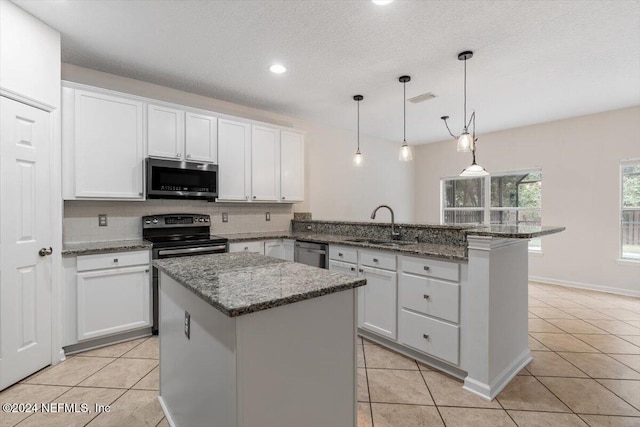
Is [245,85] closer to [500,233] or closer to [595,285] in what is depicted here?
[500,233]

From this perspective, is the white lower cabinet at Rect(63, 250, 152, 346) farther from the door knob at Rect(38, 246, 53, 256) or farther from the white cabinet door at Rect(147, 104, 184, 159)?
the white cabinet door at Rect(147, 104, 184, 159)

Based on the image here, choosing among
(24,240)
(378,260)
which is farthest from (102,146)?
(378,260)

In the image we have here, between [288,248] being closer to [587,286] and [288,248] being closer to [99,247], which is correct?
[99,247]

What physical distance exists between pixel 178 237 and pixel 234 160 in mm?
1122

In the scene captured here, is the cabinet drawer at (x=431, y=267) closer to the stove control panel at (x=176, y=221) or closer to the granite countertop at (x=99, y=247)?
the granite countertop at (x=99, y=247)

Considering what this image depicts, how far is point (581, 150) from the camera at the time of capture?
Result: 4742mm

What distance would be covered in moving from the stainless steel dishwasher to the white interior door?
2243 mm

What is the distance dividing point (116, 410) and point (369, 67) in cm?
342

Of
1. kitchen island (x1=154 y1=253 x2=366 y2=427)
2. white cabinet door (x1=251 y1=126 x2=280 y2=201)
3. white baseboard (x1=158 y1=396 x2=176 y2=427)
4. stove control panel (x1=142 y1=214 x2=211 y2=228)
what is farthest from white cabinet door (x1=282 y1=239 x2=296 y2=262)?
kitchen island (x1=154 y1=253 x2=366 y2=427)

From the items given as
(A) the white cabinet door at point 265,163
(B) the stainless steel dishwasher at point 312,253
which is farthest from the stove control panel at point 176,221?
(B) the stainless steel dishwasher at point 312,253

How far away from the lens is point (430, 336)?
2381 mm

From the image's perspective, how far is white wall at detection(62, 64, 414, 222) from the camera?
139 inches

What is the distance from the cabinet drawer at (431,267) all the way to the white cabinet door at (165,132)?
2576 mm

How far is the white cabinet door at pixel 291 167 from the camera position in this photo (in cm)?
428
